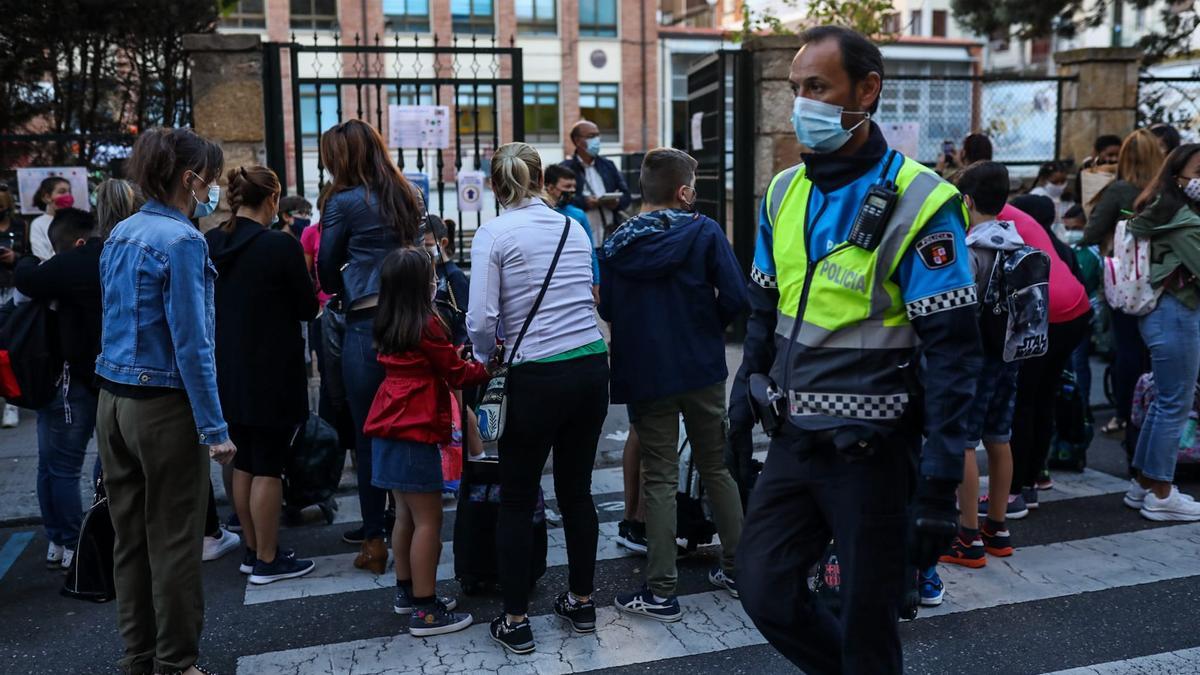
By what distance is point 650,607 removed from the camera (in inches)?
178

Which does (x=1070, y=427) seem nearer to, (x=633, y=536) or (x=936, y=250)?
(x=633, y=536)

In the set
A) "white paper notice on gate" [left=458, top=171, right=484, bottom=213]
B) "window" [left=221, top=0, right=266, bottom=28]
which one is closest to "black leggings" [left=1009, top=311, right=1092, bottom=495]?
"white paper notice on gate" [left=458, top=171, right=484, bottom=213]

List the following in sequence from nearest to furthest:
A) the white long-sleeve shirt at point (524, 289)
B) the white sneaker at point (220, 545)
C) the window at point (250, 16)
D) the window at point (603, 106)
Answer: the white long-sleeve shirt at point (524, 289)
the white sneaker at point (220, 545)
the window at point (250, 16)
the window at point (603, 106)

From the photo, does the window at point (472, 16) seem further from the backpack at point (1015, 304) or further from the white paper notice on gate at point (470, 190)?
the backpack at point (1015, 304)

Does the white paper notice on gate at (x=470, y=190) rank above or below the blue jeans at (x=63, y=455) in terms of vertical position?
above

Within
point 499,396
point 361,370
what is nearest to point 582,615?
point 499,396

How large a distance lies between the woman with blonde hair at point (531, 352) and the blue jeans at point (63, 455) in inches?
88.3

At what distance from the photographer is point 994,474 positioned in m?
5.27

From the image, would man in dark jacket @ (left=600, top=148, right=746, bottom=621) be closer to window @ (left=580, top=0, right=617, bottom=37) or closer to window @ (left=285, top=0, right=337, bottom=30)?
window @ (left=285, top=0, right=337, bottom=30)

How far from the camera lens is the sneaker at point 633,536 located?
532 cm

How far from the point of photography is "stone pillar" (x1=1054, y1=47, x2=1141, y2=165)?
10.6 m

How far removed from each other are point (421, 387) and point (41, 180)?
6.13m

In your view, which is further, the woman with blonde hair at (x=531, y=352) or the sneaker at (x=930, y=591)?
the sneaker at (x=930, y=591)

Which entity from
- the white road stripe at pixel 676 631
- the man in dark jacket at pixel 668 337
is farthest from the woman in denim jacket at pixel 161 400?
the man in dark jacket at pixel 668 337
